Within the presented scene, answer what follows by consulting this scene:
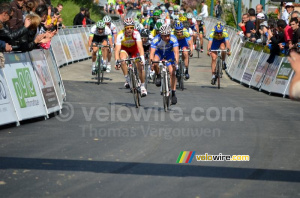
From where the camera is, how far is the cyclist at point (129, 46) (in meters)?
15.6

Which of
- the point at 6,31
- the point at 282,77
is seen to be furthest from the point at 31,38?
the point at 282,77

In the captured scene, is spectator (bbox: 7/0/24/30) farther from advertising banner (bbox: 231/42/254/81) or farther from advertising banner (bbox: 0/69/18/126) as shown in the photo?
advertising banner (bbox: 231/42/254/81)

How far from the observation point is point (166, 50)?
15.6m

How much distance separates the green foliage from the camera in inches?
1954

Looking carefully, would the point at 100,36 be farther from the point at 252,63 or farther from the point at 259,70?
the point at 259,70

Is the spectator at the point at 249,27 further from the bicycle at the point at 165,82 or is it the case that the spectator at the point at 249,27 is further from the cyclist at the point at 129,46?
the bicycle at the point at 165,82

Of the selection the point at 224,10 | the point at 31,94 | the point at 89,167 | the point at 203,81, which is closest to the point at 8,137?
the point at 31,94

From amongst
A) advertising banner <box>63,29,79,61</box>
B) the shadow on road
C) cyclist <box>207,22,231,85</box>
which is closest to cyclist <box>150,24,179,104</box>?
cyclist <box>207,22,231,85</box>

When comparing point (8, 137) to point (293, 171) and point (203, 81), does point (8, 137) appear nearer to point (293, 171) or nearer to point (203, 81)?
point (293, 171)

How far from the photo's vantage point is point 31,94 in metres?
12.8

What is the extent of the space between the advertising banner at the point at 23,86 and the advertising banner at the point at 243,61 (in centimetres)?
1122

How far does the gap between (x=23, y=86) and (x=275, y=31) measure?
9.34 m

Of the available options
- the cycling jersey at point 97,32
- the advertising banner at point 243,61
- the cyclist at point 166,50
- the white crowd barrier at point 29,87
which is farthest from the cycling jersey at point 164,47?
the advertising banner at point 243,61

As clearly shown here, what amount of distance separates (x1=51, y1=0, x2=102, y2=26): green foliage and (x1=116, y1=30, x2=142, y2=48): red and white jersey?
31.9 meters
